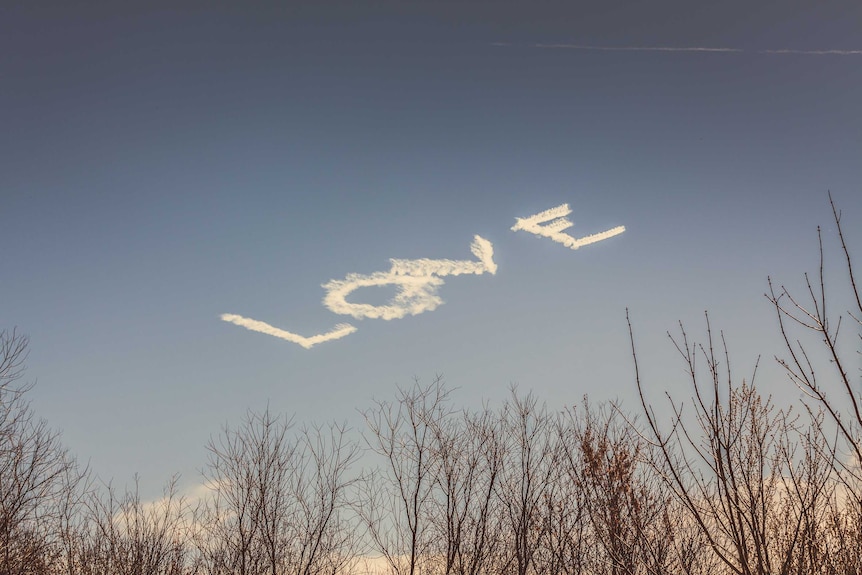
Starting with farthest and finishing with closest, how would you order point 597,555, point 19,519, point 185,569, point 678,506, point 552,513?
point 185,569 → point 19,519 → point 552,513 → point 597,555 → point 678,506

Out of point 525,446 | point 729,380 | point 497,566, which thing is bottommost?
point 497,566

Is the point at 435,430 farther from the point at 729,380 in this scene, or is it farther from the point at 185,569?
the point at 729,380

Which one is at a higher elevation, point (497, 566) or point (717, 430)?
point (717, 430)

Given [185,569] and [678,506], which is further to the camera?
[185,569]

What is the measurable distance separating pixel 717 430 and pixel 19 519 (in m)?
17.5

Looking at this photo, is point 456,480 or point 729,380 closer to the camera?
point 729,380

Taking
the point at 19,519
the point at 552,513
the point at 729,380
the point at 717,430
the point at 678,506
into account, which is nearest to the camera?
the point at 717,430

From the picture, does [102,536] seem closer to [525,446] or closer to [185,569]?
[185,569]

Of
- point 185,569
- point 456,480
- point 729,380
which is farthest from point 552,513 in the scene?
point 729,380

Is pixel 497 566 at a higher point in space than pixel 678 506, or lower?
lower

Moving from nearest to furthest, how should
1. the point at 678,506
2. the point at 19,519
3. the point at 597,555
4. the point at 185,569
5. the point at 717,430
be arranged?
the point at 717,430, the point at 678,506, the point at 597,555, the point at 19,519, the point at 185,569

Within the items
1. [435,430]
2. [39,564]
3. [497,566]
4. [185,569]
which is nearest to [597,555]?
[497,566]

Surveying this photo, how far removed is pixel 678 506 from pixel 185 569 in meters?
12.6

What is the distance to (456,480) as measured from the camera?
14.0 m
